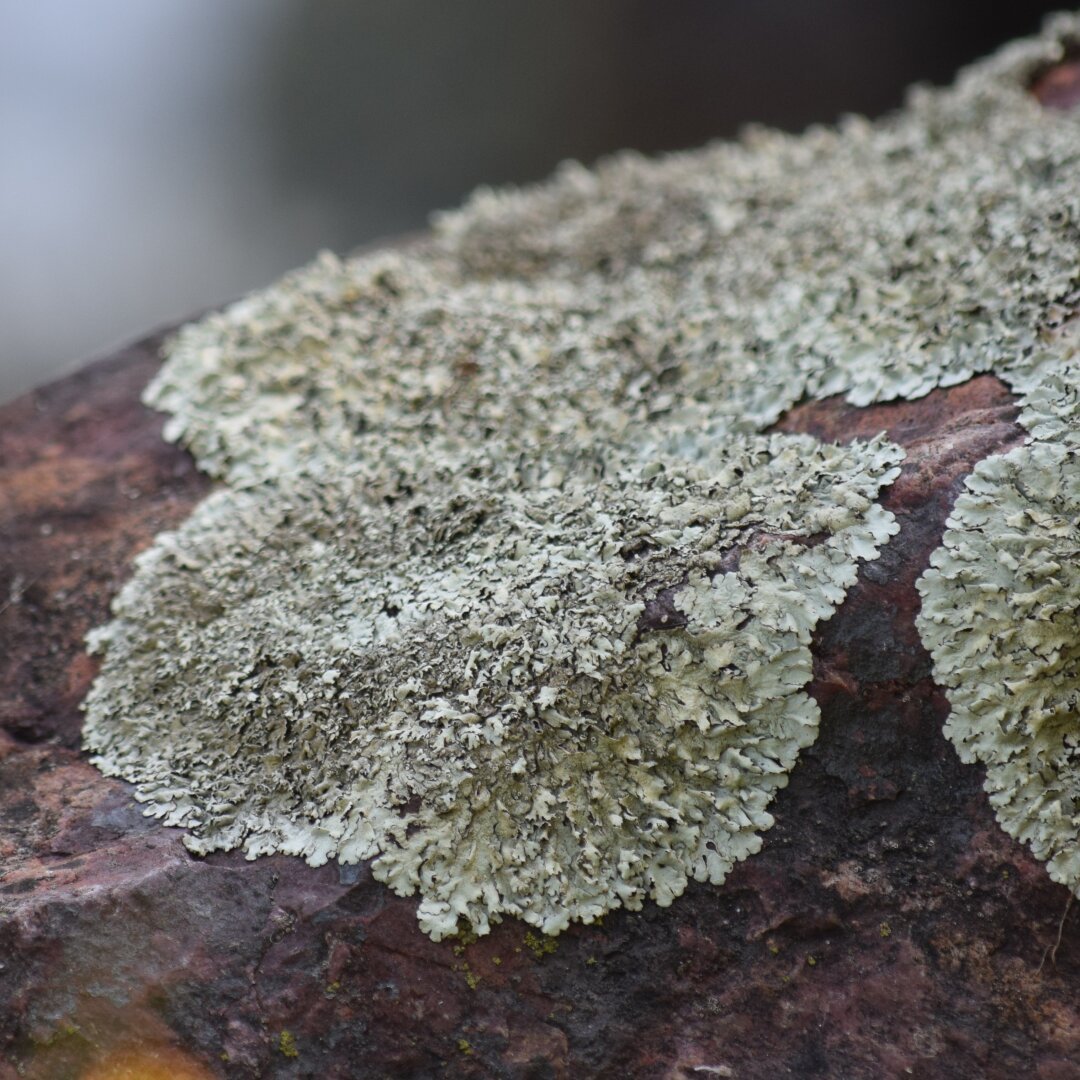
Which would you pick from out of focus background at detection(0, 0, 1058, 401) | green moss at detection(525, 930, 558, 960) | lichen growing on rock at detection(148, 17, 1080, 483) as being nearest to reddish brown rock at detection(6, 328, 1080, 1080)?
green moss at detection(525, 930, 558, 960)

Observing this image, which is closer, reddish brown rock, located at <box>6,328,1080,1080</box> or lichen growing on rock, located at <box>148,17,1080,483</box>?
reddish brown rock, located at <box>6,328,1080,1080</box>

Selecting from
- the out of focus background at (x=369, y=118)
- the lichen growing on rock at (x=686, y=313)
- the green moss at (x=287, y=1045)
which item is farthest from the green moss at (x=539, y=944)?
the out of focus background at (x=369, y=118)

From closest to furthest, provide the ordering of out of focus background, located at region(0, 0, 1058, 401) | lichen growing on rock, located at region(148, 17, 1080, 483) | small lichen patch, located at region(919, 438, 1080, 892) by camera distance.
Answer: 1. small lichen patch, located at region(919, 438, 1080, 892)
2. lichen growing on rock, located at region(148, 17, 1080, 483)
3. out of focus background, located at region(0, 0, 1058, 401)

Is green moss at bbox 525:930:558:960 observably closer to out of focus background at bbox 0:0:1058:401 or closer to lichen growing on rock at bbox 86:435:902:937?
lichen growing on rock at bbox 86:435:902:937

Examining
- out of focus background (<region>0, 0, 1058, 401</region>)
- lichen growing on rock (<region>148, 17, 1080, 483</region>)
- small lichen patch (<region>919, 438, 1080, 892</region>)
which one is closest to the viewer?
small lichen patch (<region>919, 438, 1080, 892</region>)

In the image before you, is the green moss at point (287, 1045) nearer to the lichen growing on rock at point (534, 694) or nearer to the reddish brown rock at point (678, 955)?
the reddish brown rock at point (678, 955)

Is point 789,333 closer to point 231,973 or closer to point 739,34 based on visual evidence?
point 231,973
